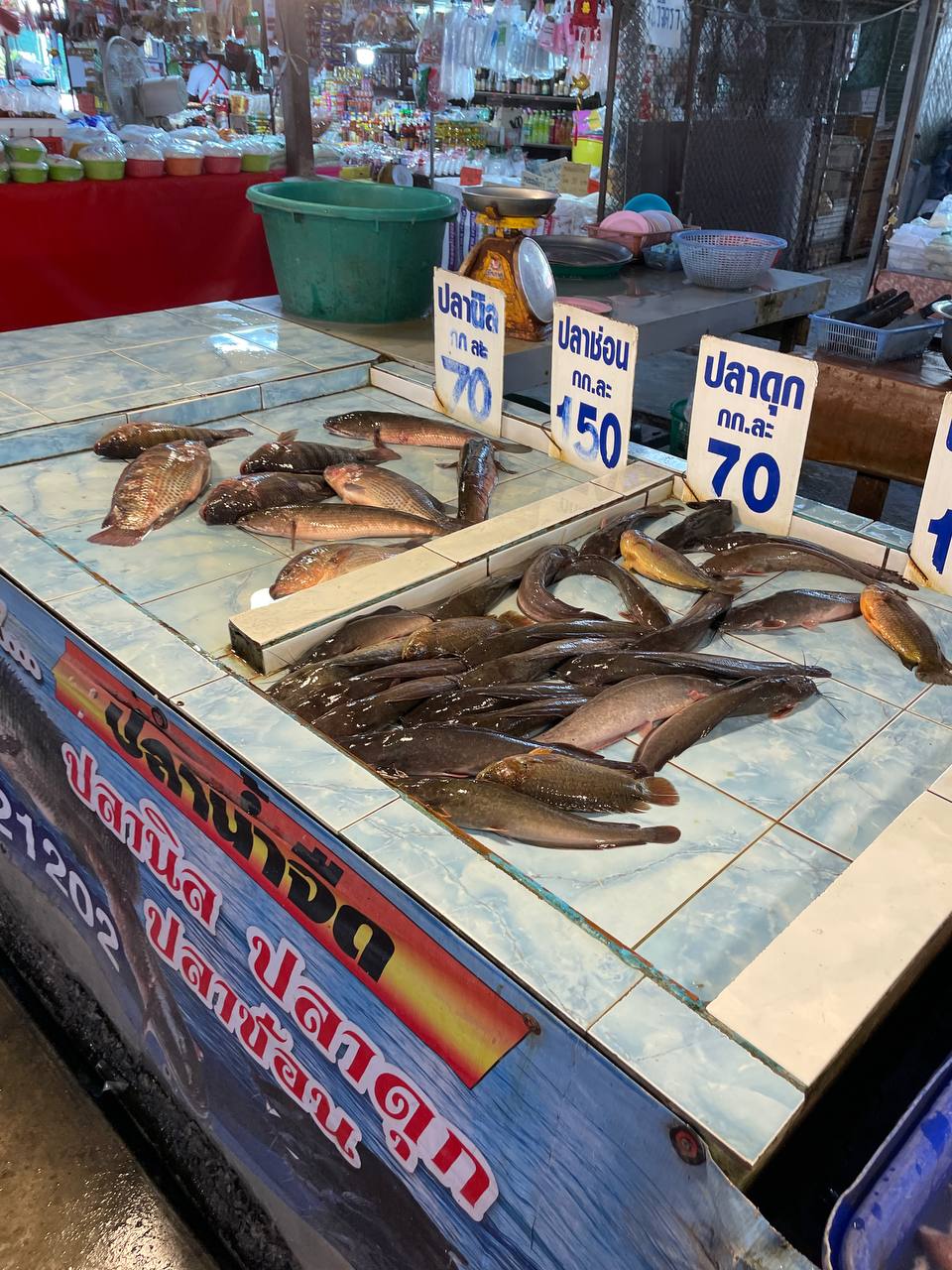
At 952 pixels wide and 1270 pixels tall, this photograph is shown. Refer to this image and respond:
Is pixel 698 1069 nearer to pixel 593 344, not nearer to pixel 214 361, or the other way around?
pixel 593 344

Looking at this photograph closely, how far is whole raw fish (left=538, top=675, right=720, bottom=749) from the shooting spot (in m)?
1.68

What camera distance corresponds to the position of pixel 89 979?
259 centimetres

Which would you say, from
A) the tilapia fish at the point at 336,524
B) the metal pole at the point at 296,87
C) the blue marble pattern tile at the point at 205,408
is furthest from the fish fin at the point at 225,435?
the metal pole at the point at 296,87

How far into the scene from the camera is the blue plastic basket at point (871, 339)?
3.86 metres

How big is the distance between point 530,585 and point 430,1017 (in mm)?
1057

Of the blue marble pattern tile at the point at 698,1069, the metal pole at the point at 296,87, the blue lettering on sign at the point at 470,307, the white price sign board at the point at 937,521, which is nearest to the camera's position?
the blue marble pattern tile at the point at 698,1069

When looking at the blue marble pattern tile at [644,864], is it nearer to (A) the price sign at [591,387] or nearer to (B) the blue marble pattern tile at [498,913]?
(B) the blue marble pattern tile at [498,913]

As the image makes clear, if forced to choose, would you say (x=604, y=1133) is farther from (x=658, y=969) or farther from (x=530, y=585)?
(x=530, y=585)

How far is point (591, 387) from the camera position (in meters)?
2.66

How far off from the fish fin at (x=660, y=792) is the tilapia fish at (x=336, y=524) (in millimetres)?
1042

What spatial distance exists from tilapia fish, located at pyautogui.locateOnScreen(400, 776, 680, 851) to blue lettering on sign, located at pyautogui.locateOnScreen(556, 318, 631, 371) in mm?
1425

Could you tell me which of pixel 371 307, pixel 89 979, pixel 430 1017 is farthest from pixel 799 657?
pixel 371 307

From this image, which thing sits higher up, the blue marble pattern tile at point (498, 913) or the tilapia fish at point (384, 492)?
the tilapia fish at point (384, 492)

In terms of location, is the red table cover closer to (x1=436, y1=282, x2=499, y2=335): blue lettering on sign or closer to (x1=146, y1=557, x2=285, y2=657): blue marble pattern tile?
(x1=436, y1=282, x2=499, y2=335): blue lettering on sign
